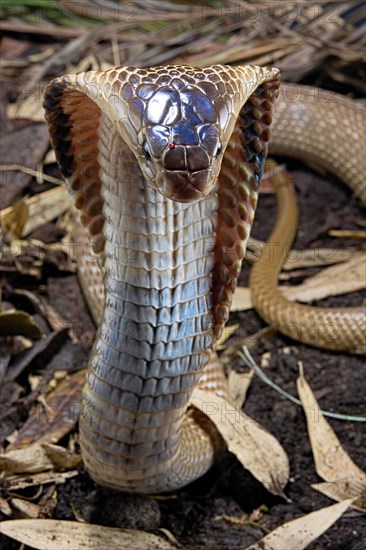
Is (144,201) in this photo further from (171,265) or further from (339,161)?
(339,161)

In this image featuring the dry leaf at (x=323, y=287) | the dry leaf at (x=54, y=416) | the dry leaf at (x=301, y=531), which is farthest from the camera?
the dry leaf at (x=323, y=287)

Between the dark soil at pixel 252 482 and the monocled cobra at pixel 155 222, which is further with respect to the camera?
the dark soil at pixel 252 482

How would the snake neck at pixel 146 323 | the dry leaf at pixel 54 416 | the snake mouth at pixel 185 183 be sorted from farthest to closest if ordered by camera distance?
the dry leaf at pixel 54 416, the snake neck at pixel 146 323, the snake mouth at pixel 185 183

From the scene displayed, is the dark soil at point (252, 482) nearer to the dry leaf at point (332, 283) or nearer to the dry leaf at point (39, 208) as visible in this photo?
the dry leaf at point (332, 283)

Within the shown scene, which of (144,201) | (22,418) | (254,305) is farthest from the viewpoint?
(254,305)

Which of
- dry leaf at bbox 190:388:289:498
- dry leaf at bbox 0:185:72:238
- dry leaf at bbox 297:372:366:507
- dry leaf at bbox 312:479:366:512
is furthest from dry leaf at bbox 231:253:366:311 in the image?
dry leaf at bbox 312:479:366:512

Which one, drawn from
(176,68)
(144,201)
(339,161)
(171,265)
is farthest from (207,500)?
(339,161)

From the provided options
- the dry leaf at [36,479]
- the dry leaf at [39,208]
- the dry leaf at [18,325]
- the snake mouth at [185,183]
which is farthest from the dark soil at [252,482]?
the snake mouth at [185,183]

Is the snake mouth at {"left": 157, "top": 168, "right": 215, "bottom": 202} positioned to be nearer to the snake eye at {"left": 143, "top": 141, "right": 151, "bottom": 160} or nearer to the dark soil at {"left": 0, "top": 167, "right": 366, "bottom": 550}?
the snake eye at {"left": 143, "top": 141, "right": 151, "bottom": 160}
